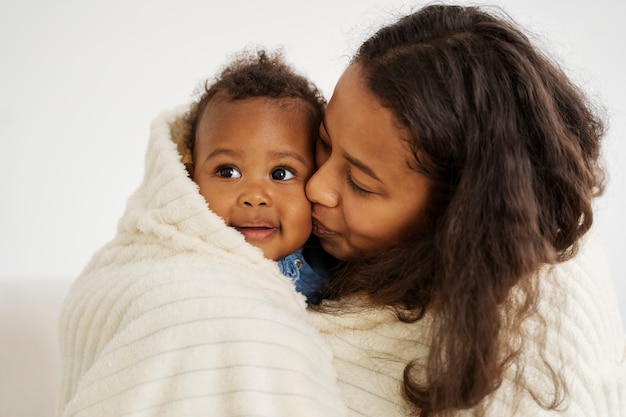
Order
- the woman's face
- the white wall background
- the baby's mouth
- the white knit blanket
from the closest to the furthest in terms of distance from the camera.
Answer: the white knit blanket → the woman's face → the baby's mouth → the white wall background

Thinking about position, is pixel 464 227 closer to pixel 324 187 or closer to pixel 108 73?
pixel 324 187

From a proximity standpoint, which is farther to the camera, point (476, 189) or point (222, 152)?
point (222, 152)

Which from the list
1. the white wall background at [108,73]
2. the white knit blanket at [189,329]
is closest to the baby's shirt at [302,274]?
the white knit blanket at [189,329]

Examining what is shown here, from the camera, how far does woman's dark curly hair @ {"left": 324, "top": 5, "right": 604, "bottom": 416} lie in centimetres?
109

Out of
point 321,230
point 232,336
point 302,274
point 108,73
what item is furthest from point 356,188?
point 108,73

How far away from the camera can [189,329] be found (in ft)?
3.35

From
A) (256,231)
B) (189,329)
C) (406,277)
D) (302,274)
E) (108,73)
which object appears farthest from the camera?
(108,73)

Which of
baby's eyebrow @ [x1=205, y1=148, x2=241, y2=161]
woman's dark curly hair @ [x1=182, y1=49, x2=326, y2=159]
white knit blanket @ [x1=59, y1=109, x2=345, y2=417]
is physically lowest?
white knit blanket @ [x1=59, y1=109, x2=345, y2=417]

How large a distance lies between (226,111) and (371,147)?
0.30 meters

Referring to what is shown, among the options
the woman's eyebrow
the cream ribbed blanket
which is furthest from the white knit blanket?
the woman's eyebrow

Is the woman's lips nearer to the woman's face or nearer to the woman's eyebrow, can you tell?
the woman's face

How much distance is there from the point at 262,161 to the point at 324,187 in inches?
5.1

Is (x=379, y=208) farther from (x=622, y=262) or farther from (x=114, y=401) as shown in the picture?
(x=622, y=262)

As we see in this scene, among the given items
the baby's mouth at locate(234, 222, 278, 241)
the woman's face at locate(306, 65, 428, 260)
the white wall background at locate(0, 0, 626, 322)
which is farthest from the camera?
the white wall background at locate(0, 0, 626, 322)
